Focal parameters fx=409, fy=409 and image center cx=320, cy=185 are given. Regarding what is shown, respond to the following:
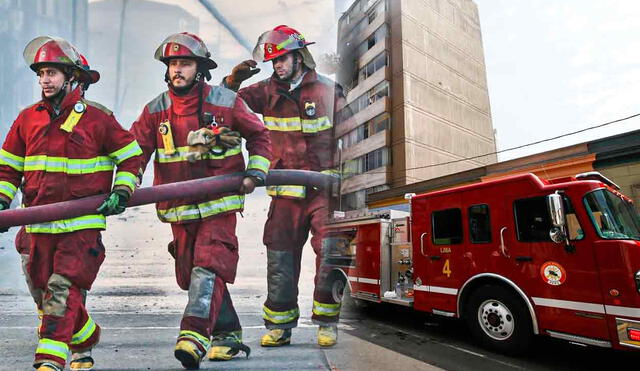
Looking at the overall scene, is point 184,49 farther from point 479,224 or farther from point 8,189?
point 479,224

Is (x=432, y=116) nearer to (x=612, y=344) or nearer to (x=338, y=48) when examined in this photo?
(x=612, y=344)

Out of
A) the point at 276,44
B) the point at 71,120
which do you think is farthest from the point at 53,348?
the point at 276,44

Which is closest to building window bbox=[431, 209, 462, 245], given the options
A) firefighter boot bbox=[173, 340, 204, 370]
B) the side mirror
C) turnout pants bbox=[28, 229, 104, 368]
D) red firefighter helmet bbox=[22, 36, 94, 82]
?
the side mirror

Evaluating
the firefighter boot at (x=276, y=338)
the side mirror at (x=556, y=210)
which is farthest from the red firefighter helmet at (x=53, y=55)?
the side mirror at (x=556, y=210)

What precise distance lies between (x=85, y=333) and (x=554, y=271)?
16.8 ft

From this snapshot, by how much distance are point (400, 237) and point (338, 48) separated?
19.6ft

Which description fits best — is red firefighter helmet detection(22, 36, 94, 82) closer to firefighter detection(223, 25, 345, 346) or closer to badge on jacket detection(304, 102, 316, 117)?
firefighter detection(223, 25, 345, 346)

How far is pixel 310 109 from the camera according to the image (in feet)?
6.70

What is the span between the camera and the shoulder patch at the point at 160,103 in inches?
75.0

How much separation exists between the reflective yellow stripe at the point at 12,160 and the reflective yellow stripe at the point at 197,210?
0.61 metres

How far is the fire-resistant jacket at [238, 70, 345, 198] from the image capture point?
1.97 m

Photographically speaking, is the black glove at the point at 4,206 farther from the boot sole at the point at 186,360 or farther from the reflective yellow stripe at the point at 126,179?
the boot sole at the point at 186,360

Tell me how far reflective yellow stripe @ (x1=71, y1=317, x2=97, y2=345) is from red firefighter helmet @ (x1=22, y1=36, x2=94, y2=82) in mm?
1106

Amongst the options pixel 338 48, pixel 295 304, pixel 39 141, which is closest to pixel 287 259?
pixel 295 304
